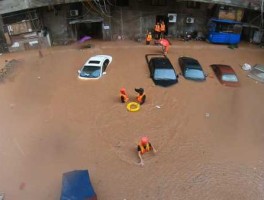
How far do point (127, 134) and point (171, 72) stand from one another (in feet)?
20.8

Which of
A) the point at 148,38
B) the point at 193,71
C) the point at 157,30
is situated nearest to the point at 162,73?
the point at 193,71

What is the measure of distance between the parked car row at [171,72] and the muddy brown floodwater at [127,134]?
509 mm

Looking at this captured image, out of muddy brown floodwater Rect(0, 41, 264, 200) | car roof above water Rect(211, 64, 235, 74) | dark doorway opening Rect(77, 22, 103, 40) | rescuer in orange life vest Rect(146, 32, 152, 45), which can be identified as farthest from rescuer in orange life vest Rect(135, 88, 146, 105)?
dark doorway opening Rect(77, 22, 103, 40)

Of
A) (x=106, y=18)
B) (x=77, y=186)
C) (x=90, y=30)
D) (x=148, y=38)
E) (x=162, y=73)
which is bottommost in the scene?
(x=77, y=186)

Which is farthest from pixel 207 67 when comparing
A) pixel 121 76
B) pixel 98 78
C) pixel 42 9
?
pixel 42 9

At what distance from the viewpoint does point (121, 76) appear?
22.0 meters

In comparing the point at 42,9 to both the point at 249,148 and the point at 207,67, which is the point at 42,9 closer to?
the point at 207,67

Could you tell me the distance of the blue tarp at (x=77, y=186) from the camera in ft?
41.6

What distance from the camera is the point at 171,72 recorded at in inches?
834

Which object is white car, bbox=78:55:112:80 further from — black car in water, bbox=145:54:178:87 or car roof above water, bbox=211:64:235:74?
car roof above water, bbox=211:64:235:74

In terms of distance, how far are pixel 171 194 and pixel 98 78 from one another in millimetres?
10370

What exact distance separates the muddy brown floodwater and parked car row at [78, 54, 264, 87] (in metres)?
0.51

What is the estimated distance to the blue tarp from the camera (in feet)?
41.6

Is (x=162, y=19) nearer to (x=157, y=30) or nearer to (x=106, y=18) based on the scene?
(x=157, y=30)
